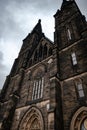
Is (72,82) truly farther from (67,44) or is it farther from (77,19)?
(77,19)

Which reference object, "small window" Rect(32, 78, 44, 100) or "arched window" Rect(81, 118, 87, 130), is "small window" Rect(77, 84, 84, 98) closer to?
"arched window" Rect(81, 118, 87, 130)

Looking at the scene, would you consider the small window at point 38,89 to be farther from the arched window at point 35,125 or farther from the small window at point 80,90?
the small window at point 80,90

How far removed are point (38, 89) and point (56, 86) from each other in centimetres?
334

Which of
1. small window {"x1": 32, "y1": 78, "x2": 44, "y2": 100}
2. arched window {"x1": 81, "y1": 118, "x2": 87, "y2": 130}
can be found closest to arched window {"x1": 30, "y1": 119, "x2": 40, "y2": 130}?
small window {"x1": 32, "y1": 78, "x2": 44, "y2": 100}

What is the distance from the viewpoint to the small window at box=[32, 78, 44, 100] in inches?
547

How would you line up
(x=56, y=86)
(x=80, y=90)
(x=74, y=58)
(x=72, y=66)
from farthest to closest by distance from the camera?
(x=74, y=58) → (x=72, y=66) → (x=56, y=86) → (x=80, y=90)

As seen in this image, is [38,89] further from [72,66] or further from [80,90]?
[80,90]

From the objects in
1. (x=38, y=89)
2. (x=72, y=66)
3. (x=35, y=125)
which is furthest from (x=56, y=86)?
(x=35, y=125)

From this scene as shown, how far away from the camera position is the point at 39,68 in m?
16.7

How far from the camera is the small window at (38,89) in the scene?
13884 millimetres

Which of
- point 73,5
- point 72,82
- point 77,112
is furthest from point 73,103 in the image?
point 73,5

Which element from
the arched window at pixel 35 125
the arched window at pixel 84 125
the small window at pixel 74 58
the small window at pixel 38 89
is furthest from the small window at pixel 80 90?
the arched window at pixel 35 125

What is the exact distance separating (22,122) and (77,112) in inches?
238

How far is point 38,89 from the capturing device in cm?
1450
